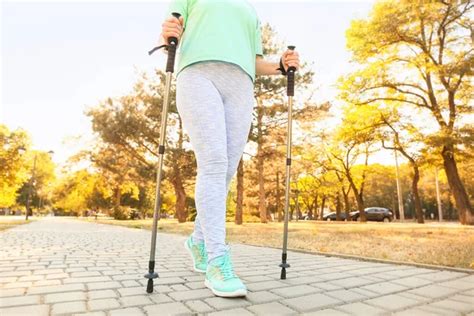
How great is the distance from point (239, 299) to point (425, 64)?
16.9 meters

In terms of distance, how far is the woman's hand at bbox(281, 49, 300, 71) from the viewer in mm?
3072

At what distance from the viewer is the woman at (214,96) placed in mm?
2330

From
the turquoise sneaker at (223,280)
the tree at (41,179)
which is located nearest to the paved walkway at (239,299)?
the turquoise sneaker at (223,280)

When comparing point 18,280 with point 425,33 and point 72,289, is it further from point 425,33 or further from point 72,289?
point 425,33

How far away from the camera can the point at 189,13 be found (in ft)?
8.73

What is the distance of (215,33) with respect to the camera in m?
2.50

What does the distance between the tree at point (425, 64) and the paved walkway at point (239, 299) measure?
1318cm

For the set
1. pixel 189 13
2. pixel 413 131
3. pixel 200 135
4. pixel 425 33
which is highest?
pixel 425 33

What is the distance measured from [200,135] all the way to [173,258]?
2.02 m

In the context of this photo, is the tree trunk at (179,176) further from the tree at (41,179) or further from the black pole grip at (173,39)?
the tree at (41,179)

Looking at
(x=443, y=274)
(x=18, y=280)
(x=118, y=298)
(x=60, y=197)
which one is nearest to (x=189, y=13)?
(x=118, y=298)

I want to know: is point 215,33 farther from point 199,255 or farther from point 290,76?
point 199,255

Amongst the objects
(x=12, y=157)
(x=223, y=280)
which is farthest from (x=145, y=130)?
(x=223, y=280)

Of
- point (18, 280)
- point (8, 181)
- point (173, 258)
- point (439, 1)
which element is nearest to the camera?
point (18, 280)
